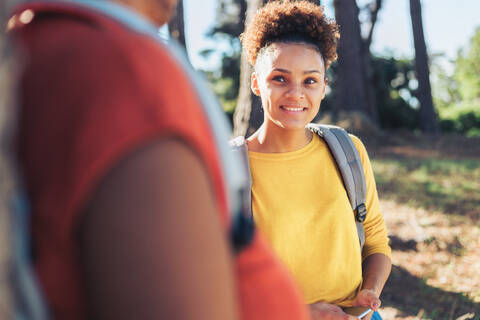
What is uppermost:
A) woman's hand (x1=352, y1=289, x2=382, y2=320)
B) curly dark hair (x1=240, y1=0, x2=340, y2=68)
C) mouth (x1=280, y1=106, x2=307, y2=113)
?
curly dark hair (x1=240, y1=0, x2=340, y2=68)

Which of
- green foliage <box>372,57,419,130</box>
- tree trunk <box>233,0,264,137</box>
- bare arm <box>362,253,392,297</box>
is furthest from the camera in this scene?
green foliage <box>372,57,419,130</box>

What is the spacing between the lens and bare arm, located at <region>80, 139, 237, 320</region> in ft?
2.14

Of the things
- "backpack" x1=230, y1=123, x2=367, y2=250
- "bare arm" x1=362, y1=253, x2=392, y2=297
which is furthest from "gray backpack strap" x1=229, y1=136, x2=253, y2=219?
"bare arm" x1=362, y1=253, x2=392, y2=297

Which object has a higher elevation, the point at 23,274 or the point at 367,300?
the point at 23,274

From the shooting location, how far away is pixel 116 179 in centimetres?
65

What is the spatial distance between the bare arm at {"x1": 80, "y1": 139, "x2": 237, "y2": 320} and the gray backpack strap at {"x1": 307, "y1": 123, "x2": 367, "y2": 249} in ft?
5.20

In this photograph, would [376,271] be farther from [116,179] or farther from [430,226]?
[430,226]

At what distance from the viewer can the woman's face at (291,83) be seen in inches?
87.0

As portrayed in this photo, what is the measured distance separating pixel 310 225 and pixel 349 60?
8.48 meters

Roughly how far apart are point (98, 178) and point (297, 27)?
1.85 metres

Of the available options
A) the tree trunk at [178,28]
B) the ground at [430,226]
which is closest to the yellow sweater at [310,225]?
the ground at [430,226]

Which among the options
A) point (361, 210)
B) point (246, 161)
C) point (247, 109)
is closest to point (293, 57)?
point (246, 161)

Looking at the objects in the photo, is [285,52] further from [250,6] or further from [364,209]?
[250,6]

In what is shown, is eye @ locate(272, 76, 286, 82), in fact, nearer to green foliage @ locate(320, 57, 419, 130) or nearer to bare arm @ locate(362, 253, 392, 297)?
bare arm @ locate(362, 253, 392, 297)
